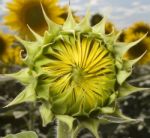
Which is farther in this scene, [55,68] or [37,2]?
[37,2]

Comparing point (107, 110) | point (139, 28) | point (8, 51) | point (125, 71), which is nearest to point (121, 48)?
point (125, 71)

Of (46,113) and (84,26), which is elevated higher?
(84,26)

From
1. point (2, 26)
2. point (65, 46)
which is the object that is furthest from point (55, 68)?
point (2, 26)

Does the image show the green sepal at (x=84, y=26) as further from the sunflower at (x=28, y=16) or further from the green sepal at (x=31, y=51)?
the sunflower at (x=28, y=16)

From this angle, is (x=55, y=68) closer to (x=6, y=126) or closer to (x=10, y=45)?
(x=6, y=126)

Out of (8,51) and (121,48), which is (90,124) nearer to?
(121,48)

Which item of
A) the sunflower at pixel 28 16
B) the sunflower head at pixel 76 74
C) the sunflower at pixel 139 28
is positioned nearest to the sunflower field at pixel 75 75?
the sunflower head at pixel 76 74

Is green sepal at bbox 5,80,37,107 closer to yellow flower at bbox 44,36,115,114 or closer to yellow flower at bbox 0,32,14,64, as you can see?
yellow flower at bbox 44,36,115,114
